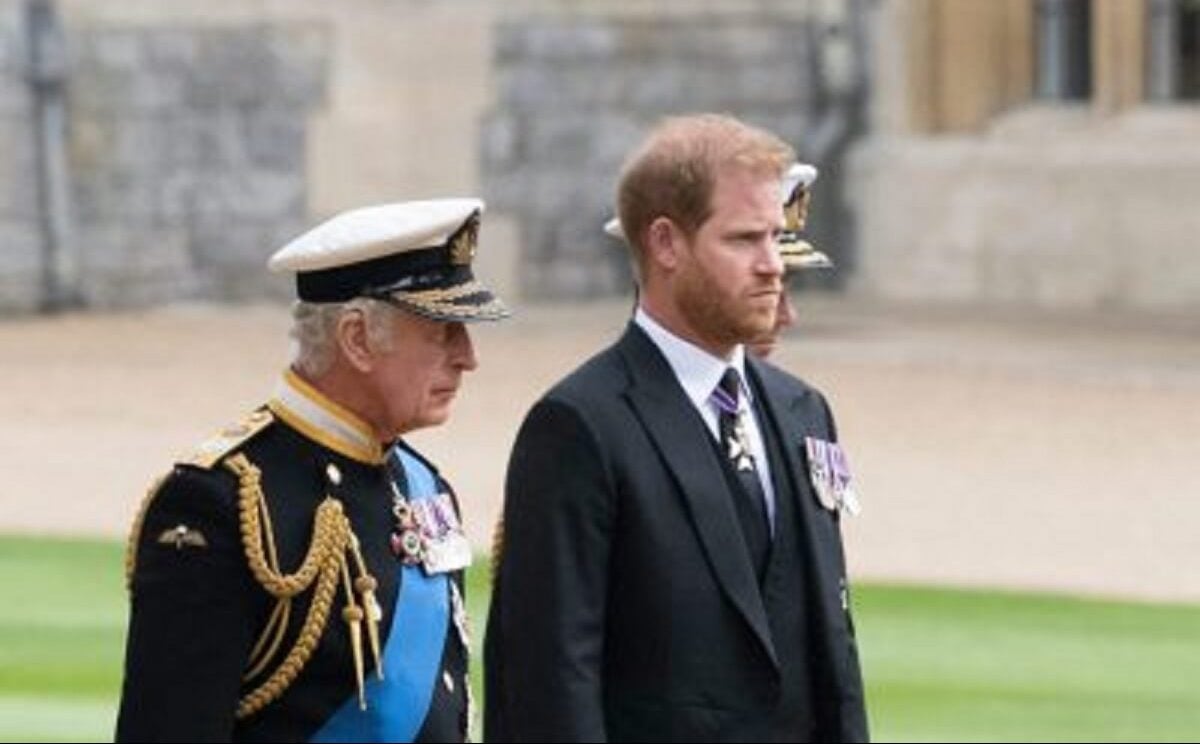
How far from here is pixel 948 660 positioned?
10477 millimetres

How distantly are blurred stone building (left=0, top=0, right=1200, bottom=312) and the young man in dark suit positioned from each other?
54.6 ft

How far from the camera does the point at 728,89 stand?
23.0 m

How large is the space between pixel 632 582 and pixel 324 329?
20.2 inches

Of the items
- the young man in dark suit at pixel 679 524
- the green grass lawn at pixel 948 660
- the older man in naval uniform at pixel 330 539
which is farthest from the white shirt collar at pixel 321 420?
the green grass lawn at pixel 948 660

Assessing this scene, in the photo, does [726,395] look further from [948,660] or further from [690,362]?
[948,660]

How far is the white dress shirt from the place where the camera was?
5.27 m

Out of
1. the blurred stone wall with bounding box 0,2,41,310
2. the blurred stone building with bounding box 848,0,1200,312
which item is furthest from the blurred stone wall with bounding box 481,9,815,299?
the blurred stone wall with bounding box 0,2,41,310

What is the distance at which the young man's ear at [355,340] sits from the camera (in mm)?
5352

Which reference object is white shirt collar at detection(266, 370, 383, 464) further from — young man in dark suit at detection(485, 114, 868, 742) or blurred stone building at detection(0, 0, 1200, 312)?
blurred stone building at detection(0, 0, 1200, 312)

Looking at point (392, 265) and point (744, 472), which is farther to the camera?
point (392, 265)

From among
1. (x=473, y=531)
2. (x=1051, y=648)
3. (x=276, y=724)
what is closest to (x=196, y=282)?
(x=473, y=531)

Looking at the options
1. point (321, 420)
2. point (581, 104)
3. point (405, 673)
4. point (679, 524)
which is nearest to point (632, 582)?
point (679, 524)

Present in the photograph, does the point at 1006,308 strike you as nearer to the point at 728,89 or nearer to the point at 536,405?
the point at 728,89

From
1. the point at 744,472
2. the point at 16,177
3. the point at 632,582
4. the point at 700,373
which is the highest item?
the point at 700,373
